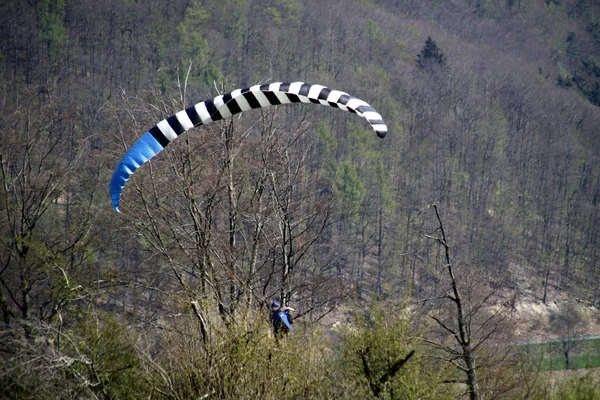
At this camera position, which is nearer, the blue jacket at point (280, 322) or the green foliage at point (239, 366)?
the green foliage at point (239, 366)

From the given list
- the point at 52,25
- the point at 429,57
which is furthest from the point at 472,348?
the point at 429,57

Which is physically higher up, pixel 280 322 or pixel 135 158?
pixel 135 158

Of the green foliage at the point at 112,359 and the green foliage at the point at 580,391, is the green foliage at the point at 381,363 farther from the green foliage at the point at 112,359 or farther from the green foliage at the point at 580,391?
the green foliage at the point at 112,359

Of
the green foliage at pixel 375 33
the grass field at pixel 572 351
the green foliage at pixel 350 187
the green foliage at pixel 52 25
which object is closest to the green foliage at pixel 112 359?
the grass field at pixel 572 351

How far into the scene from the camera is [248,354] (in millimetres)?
10969

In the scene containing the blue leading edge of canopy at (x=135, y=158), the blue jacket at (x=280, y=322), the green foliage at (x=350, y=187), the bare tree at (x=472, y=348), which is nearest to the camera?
the blue jacket at (x=280, y=322)

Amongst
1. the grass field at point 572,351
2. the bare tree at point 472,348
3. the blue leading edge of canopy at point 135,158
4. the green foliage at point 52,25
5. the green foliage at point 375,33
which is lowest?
the grass field at point 572,351

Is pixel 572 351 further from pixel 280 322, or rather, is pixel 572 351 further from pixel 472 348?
pixel 280 322

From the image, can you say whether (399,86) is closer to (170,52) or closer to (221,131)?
(170,52)

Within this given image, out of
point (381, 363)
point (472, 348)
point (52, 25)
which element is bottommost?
point (52, 25)

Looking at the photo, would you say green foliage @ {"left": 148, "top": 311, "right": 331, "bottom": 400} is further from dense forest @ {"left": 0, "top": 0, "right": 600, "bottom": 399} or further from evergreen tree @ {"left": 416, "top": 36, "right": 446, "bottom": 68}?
evergreen tree @ {"left": 416, "top": 36, "right": 446, "bottom": 68}

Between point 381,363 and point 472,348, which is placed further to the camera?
point 472,348

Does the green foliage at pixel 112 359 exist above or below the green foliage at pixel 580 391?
below

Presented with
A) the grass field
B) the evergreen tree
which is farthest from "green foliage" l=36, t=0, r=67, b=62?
the grass field
